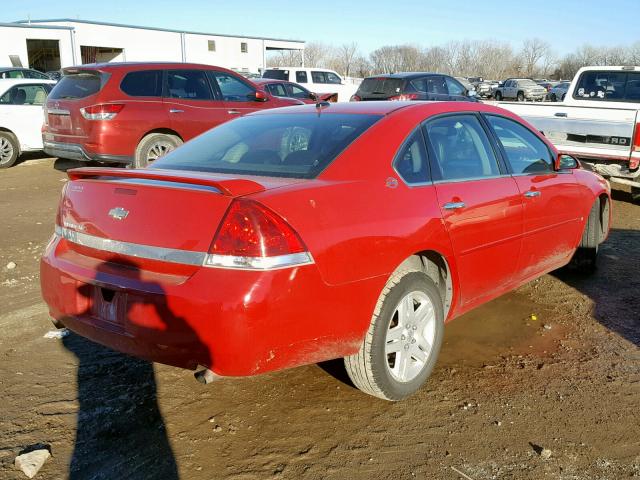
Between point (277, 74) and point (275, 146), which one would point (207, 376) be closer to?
point (275, 146)

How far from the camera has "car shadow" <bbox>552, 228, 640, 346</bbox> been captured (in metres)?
4.56

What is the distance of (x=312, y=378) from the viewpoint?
3.73 metres

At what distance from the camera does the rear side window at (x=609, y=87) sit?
392 inches

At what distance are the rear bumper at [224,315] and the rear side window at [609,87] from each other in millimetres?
8663

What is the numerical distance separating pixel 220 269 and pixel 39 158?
1227 cm

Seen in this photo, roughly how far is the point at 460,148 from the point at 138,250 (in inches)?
84.9

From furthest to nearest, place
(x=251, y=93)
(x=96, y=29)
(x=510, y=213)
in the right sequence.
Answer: (x=96, y=29) < (x=251, y=93) < (x=510, y=213)

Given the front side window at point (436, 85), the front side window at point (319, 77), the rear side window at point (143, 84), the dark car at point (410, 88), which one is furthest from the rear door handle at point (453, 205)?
the front side window at point (319, 77)

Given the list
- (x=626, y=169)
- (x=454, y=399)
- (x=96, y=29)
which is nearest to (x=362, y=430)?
(x=454, y=399)

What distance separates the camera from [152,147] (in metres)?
9.33

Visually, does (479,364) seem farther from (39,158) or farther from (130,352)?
(39,158)

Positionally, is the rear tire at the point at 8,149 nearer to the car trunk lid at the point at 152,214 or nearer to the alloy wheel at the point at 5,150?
the alloy wheel at the point at 5,150

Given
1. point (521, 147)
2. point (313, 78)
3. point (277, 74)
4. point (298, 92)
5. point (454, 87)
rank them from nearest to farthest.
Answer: point (521, 147), point (454, 87), point (298, 92), point (277, 74), point (313, 78)

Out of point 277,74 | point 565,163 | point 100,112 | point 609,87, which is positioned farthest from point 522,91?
point 565,163
